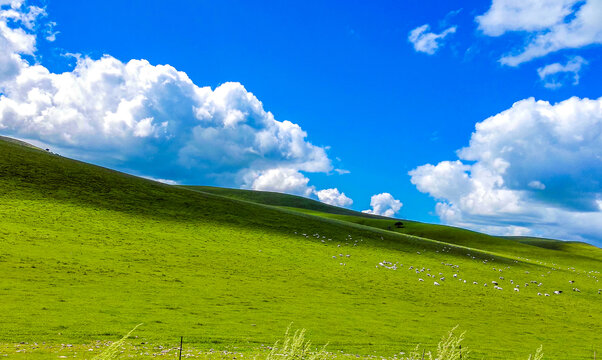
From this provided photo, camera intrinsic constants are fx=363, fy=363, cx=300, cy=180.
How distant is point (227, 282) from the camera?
37812mm

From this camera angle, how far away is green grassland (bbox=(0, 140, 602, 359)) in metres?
24.6

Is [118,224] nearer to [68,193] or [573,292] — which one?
[68,193]

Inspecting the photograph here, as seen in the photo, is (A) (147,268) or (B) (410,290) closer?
(A) (147,268)

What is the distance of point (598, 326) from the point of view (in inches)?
1523

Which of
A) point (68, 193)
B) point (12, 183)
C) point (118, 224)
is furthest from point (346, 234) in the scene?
point (12, 183)

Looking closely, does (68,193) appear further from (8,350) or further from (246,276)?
(8,350)

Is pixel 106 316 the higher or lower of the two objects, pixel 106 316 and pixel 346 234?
→ the lower

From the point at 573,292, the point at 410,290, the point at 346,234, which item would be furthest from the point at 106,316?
the point at 573,292

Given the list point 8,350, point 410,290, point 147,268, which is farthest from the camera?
point 410,290

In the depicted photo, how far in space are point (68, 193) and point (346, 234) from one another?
5007 cm

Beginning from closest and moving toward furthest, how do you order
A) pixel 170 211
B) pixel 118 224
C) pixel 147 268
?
pixel 147 268 < pixel 118 224 < pixel 170 211

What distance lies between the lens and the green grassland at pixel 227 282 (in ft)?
80.7

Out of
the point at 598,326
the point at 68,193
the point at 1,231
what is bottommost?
the point at 598,326

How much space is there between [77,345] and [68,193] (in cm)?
4898
